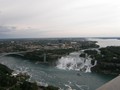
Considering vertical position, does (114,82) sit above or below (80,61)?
above

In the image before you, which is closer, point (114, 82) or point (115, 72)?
point (114, 82)

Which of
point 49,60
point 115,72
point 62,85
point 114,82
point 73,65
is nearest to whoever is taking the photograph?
point 114,82

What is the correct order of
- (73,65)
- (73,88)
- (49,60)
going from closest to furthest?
(73,88) → (73,65) → (49,60)

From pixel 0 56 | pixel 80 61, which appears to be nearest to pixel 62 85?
pixel 80 61

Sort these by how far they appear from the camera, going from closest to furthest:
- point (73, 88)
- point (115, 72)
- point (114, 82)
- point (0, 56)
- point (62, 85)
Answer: point (114, 82), point (73, 88), point (62, 85), point (115, 72), point (0, 56)

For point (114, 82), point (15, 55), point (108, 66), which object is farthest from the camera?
point (15, 55)

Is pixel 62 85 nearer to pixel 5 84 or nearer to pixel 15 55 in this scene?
pixel 5 84

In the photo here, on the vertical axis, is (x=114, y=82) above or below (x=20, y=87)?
Result: above

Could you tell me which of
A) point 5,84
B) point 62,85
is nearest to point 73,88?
point 62,85

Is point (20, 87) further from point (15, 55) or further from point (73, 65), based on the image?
point (15, 55)

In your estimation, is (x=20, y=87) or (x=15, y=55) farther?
(x=15, y=55)
